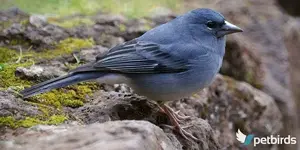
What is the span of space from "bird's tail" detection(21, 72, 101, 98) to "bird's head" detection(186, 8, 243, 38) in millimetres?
1159

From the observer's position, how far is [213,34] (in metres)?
4.68

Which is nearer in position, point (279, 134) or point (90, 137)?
point (90, 137)

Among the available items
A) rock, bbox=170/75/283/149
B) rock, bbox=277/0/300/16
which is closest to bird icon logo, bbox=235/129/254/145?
rock, bbox=170/75/283/149

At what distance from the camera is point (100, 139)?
2.95 meters

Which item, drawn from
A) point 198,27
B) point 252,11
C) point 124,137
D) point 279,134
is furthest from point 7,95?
point 252,11

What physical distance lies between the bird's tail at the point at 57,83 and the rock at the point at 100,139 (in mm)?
700

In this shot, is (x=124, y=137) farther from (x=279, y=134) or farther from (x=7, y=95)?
(x=279, y=134)

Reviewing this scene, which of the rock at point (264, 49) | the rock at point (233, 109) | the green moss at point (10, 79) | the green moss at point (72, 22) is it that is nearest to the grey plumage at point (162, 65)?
the green moss at point (10, 79)

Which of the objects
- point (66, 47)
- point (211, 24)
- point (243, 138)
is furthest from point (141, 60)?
point (243, 138)

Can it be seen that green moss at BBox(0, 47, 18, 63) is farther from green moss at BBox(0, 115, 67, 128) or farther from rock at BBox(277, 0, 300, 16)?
rock at BBox(277, 0, 300, 16)

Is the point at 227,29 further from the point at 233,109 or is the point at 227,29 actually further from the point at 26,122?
the point at 26,122

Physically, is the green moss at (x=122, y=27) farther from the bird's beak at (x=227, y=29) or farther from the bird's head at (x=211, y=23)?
the bird's beak at (x=227, y=29)

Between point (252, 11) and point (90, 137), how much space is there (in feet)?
20.5

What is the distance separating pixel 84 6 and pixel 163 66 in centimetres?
342
